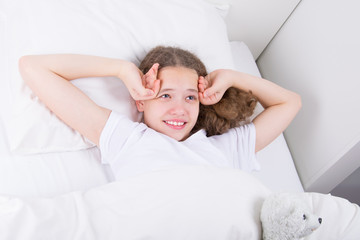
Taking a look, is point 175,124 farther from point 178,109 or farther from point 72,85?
point 72,85

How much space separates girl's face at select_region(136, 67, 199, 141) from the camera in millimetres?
889

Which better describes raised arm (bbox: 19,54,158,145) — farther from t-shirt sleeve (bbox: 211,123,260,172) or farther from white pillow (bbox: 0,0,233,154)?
t-shirt sleeve (bbox: 211,123,260,172)

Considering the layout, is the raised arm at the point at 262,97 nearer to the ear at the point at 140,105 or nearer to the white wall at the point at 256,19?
the ear at the point at 140,105

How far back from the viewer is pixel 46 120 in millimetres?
865

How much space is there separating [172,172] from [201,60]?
505 mm

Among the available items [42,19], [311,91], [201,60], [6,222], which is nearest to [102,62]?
[42,19]

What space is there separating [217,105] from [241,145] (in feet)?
0.48

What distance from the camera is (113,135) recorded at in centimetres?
87

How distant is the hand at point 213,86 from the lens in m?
0.97

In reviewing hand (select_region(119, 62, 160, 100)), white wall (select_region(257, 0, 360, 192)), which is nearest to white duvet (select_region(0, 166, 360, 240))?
hand (select_region(119, 62, 160, 100))

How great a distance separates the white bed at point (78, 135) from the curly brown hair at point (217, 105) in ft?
0.29

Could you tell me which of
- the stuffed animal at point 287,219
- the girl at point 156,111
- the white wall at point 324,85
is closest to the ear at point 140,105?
the girl at point 156,111

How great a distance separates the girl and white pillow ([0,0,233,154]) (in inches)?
1.8

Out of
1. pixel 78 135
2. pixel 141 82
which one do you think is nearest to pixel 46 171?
pixel 78 135
